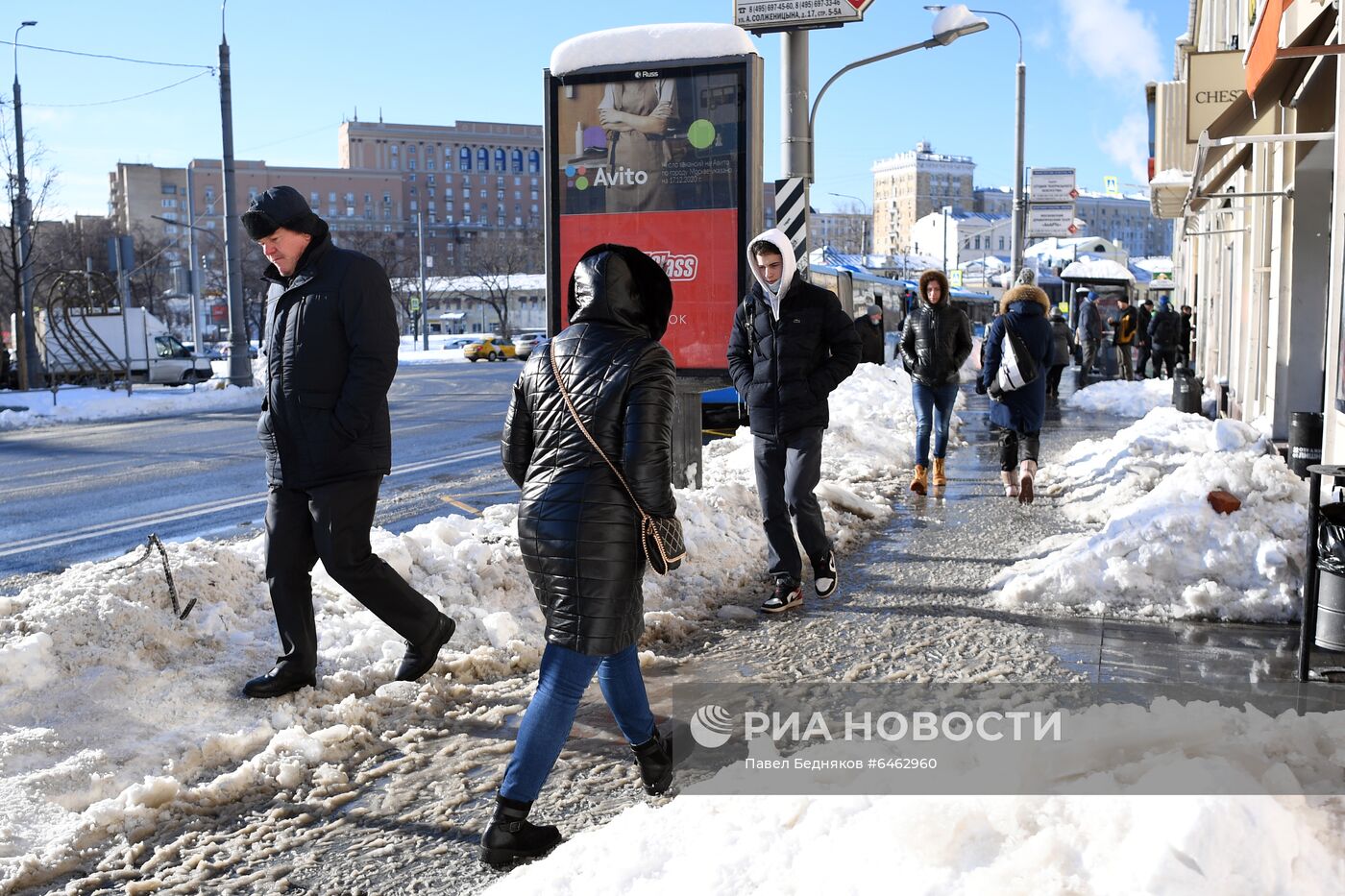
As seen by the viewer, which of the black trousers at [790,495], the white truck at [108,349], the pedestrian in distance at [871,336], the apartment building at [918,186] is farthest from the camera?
the apartment building at [918,186]

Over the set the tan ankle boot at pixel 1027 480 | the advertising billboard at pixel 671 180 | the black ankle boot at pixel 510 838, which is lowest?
the black ankle boot at pixel 510 838

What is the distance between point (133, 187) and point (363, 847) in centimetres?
14652

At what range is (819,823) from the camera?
9.95 feet

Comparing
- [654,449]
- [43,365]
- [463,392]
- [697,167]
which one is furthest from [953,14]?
[43,365]

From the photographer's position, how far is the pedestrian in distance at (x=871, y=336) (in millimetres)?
17006

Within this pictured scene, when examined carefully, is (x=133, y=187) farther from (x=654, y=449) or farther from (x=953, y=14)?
(x=654, y=449)

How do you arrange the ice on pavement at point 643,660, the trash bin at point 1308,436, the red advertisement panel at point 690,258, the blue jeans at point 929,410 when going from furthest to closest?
the blue jeans at point 929,410 → the red advertisement panel at point 690,258 → the trash bin at point 1308,436 → the ice on pavement at point 643,660

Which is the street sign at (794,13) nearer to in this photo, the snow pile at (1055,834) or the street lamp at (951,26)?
the street lamp at (951,26)

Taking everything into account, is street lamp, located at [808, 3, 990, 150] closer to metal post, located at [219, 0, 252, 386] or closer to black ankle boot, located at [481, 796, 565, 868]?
black ankle boot, located at [481, 796, 565, 868]

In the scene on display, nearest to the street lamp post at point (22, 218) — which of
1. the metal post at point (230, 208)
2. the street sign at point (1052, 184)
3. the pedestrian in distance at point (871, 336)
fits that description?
the metal post at point (230, 208)

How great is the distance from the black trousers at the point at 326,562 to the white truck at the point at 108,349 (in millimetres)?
27349

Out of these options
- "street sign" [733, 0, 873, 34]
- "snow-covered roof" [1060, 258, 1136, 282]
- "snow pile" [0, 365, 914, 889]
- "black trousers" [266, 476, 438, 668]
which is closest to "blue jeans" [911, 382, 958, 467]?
"street sign" [733, 0, 873, 34]

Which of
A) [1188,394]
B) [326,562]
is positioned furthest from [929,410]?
[1188,394]

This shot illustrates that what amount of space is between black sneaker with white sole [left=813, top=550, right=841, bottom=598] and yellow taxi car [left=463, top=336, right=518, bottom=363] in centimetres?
4785
